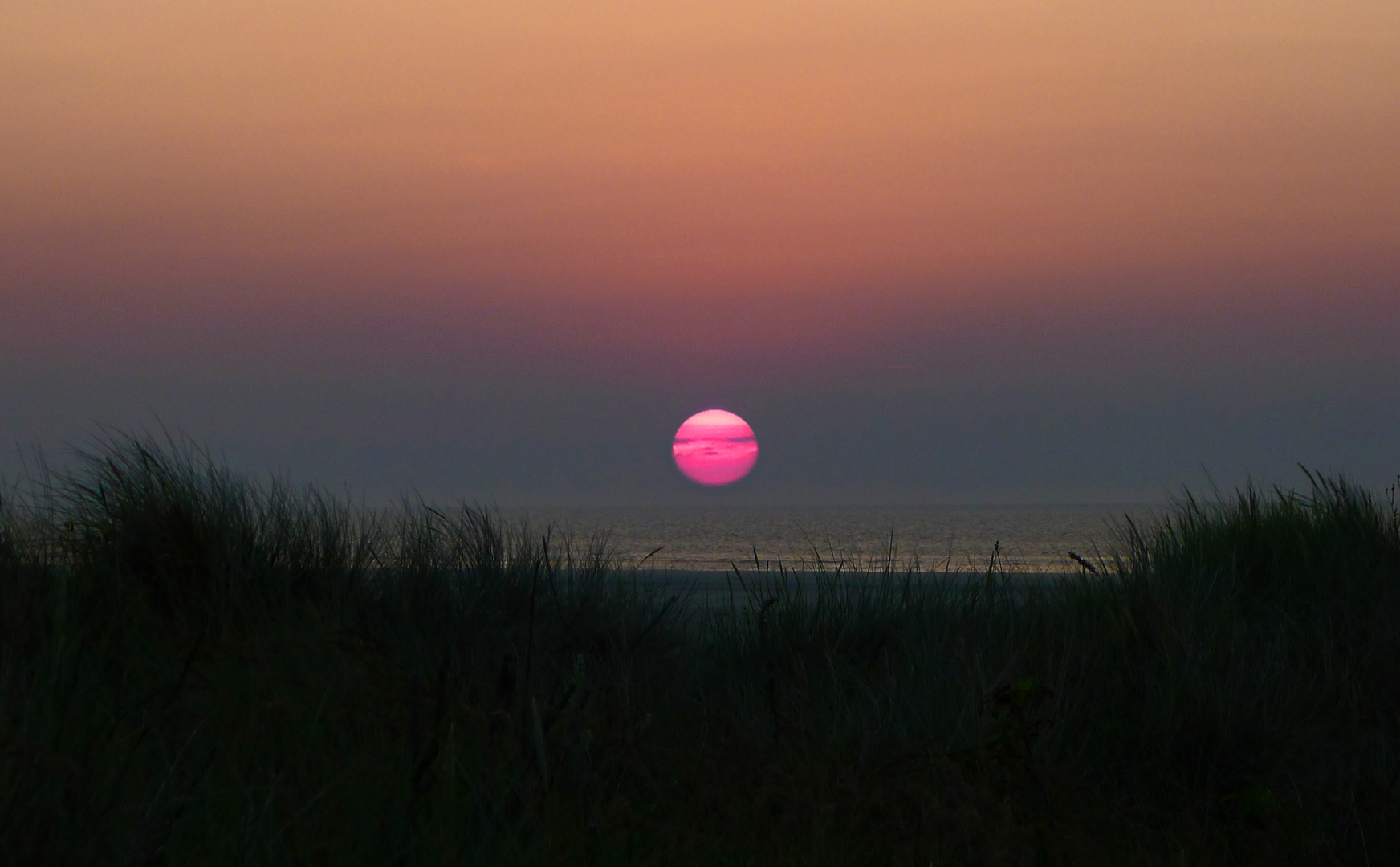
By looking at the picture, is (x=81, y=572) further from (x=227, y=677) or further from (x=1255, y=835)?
(x=1255, y=835)

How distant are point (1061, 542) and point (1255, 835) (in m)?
53.5

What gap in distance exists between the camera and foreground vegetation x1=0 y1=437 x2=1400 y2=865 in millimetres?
3393

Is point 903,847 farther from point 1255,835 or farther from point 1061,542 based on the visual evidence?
point 1061,542

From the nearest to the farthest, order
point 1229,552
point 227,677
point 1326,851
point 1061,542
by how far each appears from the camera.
Result: point 1326,851
point 227,677
point 1229,552
point 1061,542

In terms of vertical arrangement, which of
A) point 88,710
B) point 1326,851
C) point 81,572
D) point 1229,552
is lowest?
point 1326,851

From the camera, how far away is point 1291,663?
632 cm

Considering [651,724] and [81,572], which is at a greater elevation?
[81,572]

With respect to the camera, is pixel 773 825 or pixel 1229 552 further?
pixel 1229 552

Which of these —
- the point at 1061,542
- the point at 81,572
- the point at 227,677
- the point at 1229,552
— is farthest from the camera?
the point at 1061,542

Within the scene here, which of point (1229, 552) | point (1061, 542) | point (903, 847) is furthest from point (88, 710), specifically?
point (1061, 542)

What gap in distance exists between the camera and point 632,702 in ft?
16.4

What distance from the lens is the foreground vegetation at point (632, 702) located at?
3.39 metres

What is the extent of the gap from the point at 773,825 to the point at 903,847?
454 mm

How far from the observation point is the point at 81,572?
600cm
